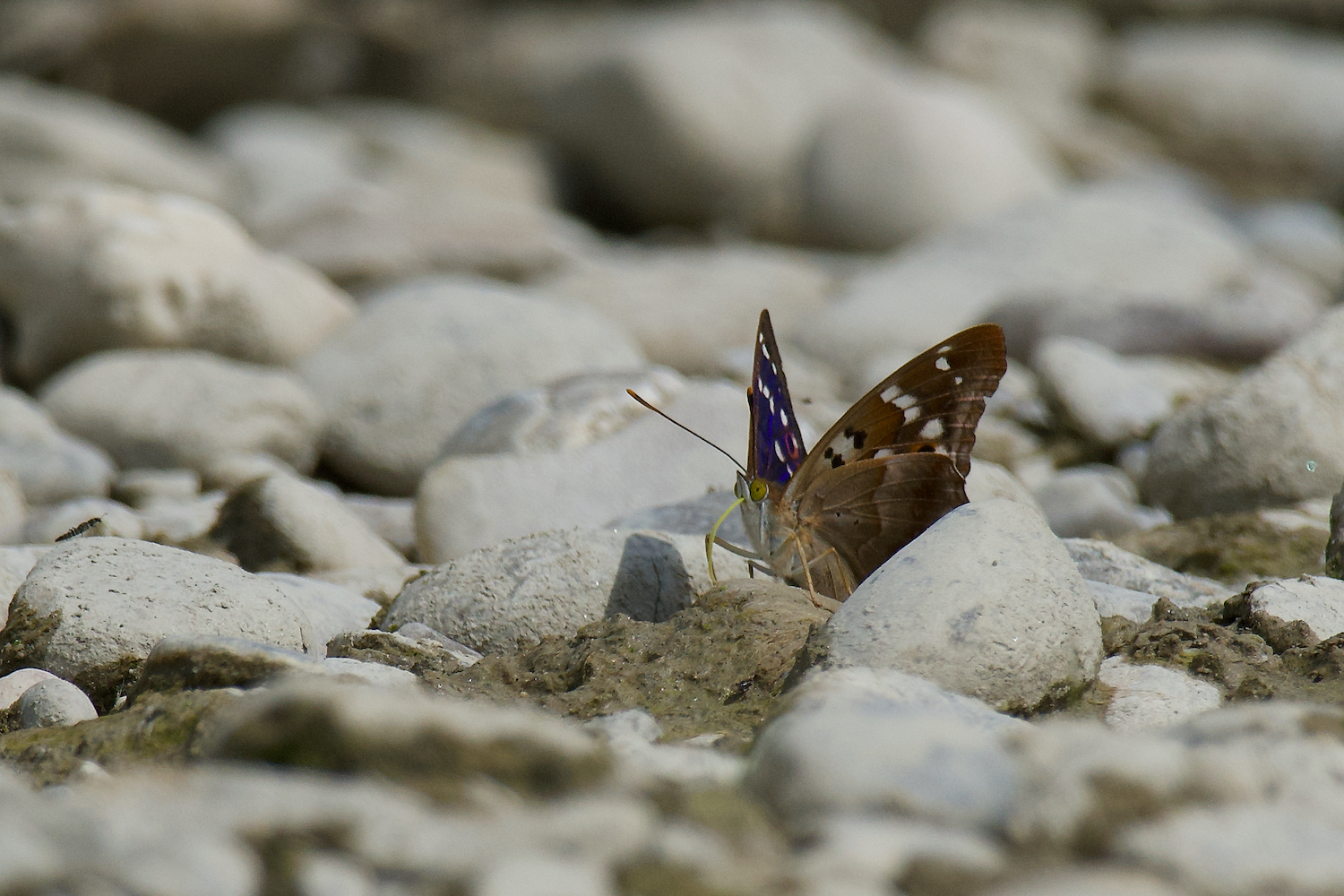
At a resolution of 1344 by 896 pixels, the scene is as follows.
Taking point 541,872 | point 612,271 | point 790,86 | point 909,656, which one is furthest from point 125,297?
point 790,86

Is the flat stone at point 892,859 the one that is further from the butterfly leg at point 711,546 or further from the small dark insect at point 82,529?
the small dark insect at point 82,529

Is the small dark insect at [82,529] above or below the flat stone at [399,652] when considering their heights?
below

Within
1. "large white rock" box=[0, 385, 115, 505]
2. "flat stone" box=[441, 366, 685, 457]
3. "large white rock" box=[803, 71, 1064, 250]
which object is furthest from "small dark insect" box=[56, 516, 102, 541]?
"large white rock" box=[803, 71, 1064, 250]

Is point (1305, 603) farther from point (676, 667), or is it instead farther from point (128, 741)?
point (128, 741)

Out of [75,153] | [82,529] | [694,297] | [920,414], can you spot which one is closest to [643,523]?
[920,414]

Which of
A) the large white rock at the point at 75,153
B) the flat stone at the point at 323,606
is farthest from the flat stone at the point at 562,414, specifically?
the large white rock at the point at 75,153

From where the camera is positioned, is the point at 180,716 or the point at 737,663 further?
the point at 737,663

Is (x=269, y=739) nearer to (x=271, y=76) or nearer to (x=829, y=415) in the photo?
(x=829, y=415)
